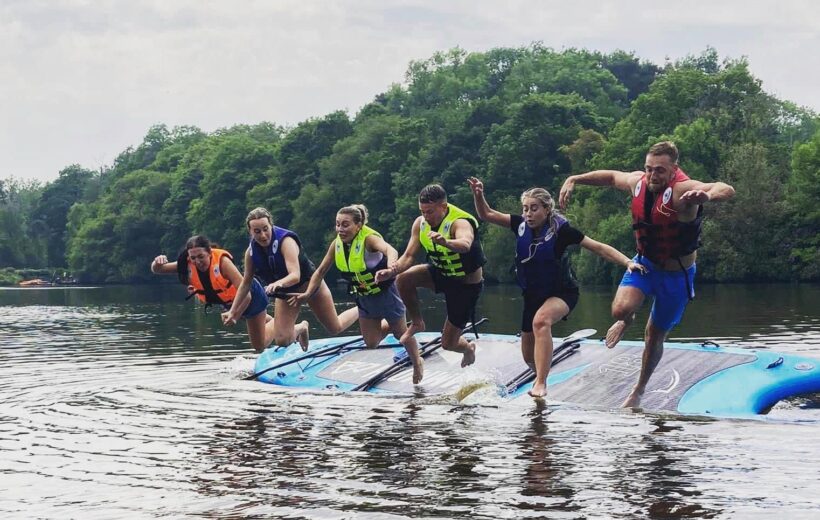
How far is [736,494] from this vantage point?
8812 millimetres

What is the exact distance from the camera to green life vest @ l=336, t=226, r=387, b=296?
15.3 meters

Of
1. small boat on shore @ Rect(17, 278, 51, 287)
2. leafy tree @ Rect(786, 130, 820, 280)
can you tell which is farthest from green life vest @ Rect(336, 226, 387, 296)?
small boat on shore @ Rect(17, 278, 51, 287)

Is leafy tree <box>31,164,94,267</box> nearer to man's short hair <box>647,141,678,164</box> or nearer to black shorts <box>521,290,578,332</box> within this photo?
black shorts <box>521,290,578,332</box>

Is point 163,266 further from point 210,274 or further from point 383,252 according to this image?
point 383,252

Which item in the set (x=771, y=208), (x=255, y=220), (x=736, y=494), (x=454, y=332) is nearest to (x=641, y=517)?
(x=736, y=494)

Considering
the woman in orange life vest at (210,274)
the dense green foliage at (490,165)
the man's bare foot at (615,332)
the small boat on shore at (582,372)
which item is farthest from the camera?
the dense green foliage at (490,165)

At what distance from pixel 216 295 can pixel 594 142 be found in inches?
2428

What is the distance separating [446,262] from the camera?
14078 millimetres

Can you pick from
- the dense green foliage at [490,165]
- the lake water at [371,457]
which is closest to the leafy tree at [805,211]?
the dense green foliage at [490,165]

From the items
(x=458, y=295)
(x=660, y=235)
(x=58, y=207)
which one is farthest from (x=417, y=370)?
(x=58, y=207)

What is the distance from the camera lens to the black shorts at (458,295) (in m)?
14.2

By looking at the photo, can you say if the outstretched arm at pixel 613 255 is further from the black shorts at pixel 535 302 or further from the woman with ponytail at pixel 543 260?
the black shorts at pixel 535 302

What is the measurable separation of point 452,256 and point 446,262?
0.13m

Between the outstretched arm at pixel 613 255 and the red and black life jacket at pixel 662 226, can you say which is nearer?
the red and black life jacket at pixel 662 226
